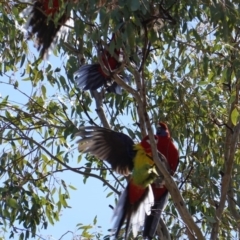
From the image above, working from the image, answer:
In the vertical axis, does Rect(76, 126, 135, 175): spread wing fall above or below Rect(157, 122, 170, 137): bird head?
below

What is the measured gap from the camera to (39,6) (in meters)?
5.05

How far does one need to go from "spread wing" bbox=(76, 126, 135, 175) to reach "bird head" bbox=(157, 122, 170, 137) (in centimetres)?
20

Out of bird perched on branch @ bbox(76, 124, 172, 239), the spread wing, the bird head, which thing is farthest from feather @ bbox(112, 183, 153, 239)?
the bird head

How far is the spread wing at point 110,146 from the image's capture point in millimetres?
5086

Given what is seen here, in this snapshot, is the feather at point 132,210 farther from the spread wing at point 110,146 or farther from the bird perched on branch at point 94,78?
the bird perched on branch at point 94,78

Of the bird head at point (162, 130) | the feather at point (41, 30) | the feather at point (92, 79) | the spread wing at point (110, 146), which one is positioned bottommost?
the spread wing at point (110, 146)

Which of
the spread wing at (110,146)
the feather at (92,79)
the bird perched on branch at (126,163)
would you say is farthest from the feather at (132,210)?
the feather at (92,79)

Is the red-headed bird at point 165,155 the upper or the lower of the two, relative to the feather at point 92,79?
lower

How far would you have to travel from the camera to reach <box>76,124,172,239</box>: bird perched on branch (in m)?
5.01

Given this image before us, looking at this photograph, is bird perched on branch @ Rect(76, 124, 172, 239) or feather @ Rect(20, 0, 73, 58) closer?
bird perched on branch @ Rect(76, 124, 172, 239)

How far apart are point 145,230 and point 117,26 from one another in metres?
1.72

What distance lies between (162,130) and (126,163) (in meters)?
0.34

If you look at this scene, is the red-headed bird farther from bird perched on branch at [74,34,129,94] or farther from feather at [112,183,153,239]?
bird perched on branch at [74,34,129,94]

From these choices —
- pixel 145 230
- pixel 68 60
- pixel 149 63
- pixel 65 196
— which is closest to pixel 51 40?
pixel 68 60
